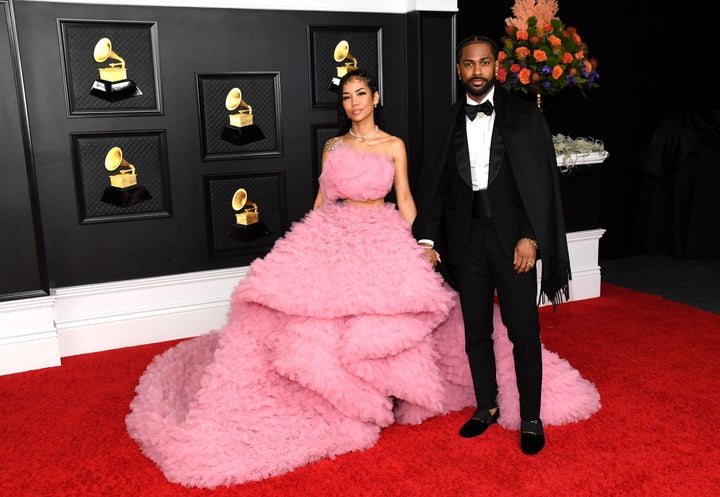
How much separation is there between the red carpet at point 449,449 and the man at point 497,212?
0.21m

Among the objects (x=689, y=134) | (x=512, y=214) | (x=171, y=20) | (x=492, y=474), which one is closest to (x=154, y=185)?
(x=171, y=20)

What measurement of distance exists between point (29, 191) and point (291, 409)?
2120 millimetres

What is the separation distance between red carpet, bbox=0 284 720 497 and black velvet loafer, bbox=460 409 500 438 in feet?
0.15

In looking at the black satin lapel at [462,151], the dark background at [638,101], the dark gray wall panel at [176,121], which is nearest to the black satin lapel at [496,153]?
the black satin lapel at [462,151]

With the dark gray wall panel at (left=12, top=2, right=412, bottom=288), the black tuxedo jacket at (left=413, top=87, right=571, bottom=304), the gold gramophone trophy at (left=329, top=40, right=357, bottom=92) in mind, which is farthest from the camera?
the gold gramophone trophy at (left=329, top=40, right=357, bottom=92)

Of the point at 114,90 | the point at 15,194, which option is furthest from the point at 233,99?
the point at 15,194

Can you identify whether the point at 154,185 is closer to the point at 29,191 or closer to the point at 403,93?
the point at 29,191

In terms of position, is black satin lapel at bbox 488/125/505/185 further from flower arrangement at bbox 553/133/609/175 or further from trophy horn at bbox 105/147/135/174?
trophy horn at bbox 105/147/135/174

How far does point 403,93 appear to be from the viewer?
484 cm

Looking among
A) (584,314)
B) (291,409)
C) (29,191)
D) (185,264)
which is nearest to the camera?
(291,409)

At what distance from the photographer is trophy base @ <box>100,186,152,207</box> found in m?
4.21

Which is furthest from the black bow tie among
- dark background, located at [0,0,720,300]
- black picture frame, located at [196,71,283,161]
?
black picture frame, located at [196,71,283,161]

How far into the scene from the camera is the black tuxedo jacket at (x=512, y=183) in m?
2.71

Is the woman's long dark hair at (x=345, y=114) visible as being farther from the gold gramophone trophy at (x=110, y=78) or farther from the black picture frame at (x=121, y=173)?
the gold gramophone trophy at (x=110, y=78)
